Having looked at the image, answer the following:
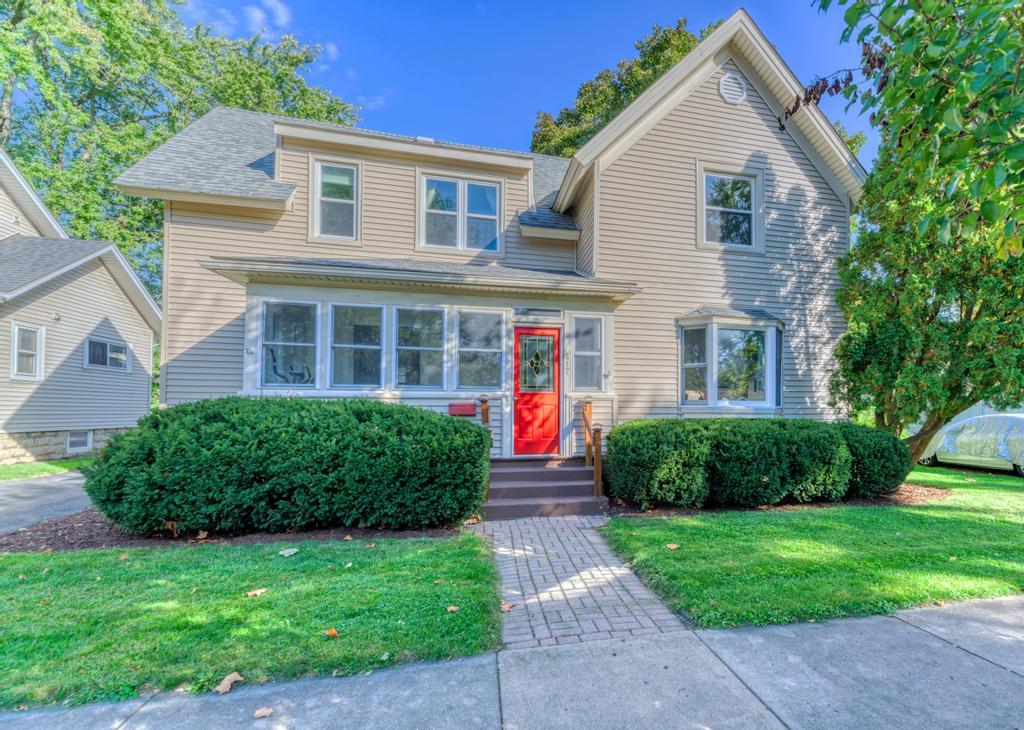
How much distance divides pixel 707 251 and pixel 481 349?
4.84 m

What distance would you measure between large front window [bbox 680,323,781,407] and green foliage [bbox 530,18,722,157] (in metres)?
12.0

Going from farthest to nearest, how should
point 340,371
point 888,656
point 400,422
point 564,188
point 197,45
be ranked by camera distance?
point 197,45
point 564,188
point 340,371
point 400,422
point 888,656

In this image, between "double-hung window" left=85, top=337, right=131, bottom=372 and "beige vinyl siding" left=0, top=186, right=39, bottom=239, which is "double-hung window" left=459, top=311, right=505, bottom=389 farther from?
"beige vinyl siding" left=0, top=186, right=39, bottom=239

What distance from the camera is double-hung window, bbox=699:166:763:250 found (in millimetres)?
9227

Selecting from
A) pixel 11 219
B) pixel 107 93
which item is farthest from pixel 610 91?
pixel 107 93

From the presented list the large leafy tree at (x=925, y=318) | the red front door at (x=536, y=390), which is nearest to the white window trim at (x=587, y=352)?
the red front door at (x=536, y=390)

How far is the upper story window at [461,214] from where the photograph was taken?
9.05 metres

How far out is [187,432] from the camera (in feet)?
17.4

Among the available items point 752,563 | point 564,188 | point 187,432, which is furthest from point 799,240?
point 187,432

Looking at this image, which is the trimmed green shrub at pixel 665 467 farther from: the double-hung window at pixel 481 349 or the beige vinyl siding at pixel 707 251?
the double-hung window at pixel 481 349

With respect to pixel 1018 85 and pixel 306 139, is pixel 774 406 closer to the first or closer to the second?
pixel 1018 85

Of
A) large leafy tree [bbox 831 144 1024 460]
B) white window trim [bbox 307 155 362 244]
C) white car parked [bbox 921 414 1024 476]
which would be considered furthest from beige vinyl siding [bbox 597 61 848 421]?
white window trim [bbox 307 155 362 244]

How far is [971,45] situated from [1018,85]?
30cm

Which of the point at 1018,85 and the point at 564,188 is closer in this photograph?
the point at 1018,85
